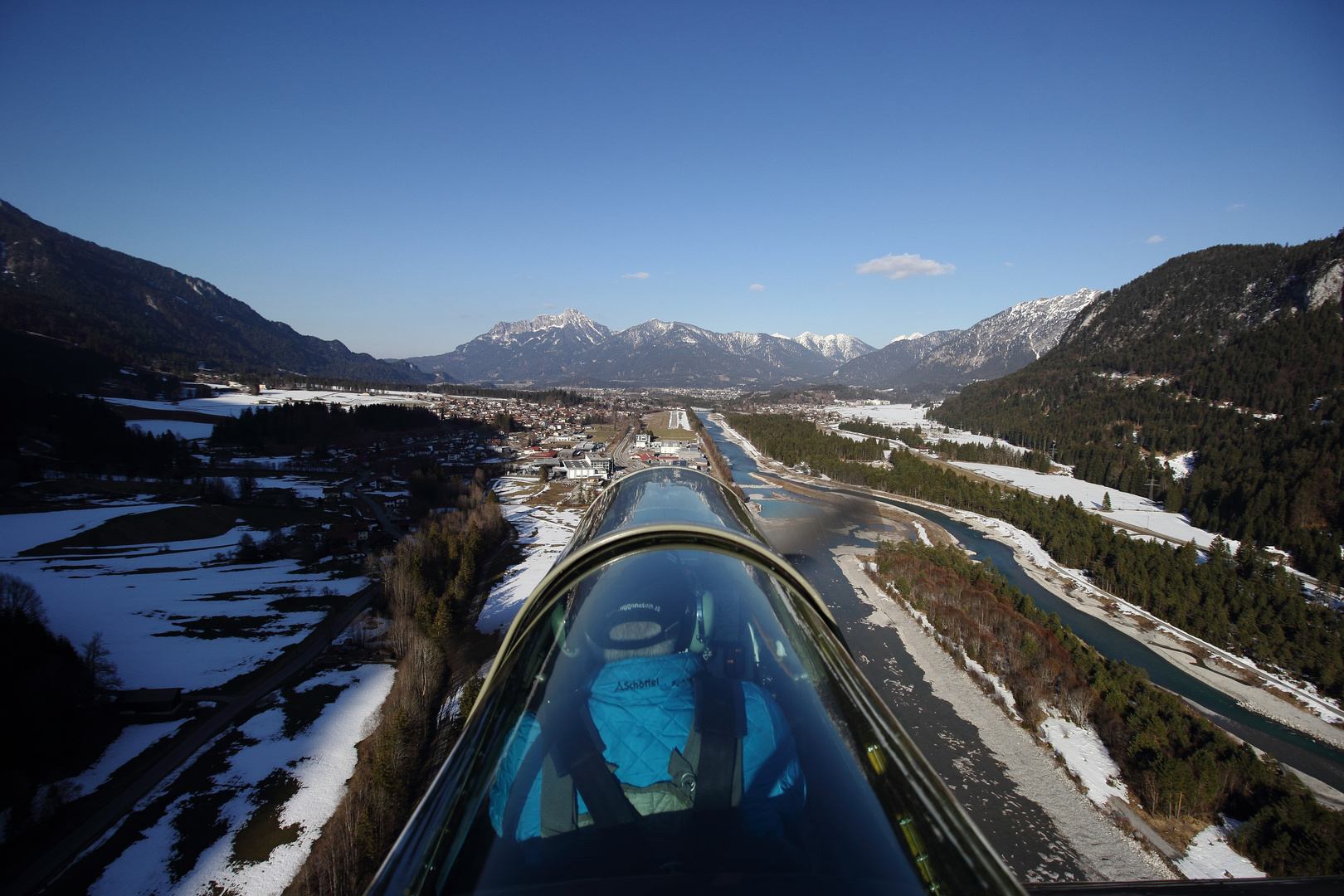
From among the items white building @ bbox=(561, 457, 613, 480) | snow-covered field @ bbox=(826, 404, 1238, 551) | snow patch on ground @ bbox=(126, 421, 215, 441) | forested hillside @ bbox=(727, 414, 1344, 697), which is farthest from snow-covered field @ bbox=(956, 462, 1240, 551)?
snow patch on ground @ bbox=(126, 421, 215, 441)

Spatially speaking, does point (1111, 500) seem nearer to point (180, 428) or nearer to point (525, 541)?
point (525, 541)

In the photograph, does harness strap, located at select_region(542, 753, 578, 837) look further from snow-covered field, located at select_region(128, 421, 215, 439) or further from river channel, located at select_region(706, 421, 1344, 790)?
snow-covered field, located at select_region(128, 421, 215, 439)

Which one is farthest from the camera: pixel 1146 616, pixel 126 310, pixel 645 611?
pixel 126 310

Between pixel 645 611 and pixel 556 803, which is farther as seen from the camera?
pixel 645 611

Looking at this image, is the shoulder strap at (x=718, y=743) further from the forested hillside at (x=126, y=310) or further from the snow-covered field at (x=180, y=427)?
the forested hillside at (x=126, y=310)

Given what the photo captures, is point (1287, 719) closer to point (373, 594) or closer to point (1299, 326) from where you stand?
point (373, 594)

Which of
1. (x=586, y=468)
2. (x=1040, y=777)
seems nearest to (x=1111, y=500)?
(x=1040, y=777)

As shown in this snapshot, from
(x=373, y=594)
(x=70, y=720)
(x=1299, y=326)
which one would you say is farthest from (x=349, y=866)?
(x=1299, y=326)
